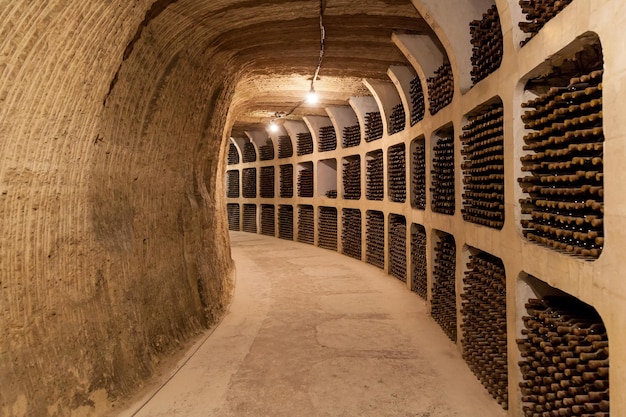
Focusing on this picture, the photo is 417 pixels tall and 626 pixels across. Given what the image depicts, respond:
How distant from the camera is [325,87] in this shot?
9359mm

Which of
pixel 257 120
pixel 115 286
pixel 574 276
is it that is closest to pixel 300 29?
pixel 115 286

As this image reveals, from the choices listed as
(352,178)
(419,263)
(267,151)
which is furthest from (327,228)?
(419,263)

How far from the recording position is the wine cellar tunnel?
103 inches

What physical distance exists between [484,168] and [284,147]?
1118 cm

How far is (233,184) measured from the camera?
18.0 meters

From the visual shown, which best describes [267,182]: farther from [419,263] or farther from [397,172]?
[419,263]

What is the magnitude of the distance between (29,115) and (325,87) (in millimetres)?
7181

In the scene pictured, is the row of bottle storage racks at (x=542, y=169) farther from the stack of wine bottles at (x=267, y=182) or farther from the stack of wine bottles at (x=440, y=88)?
the stack of wine bottles at (x=267, y=182)

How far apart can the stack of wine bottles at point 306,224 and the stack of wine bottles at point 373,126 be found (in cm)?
408

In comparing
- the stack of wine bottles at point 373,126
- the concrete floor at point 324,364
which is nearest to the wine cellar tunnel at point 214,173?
the concrete floor at point 324,364

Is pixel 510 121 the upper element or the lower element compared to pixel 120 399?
upper

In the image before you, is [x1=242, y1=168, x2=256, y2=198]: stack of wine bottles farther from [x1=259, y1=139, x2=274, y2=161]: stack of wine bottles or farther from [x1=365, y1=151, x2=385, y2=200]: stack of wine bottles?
[x1=365, y1=151, x2=385, y2=200]: stack of wine bottles

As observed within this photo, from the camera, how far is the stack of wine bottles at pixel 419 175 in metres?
7.20

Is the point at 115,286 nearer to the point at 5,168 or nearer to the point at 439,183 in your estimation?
the point at 5,168
